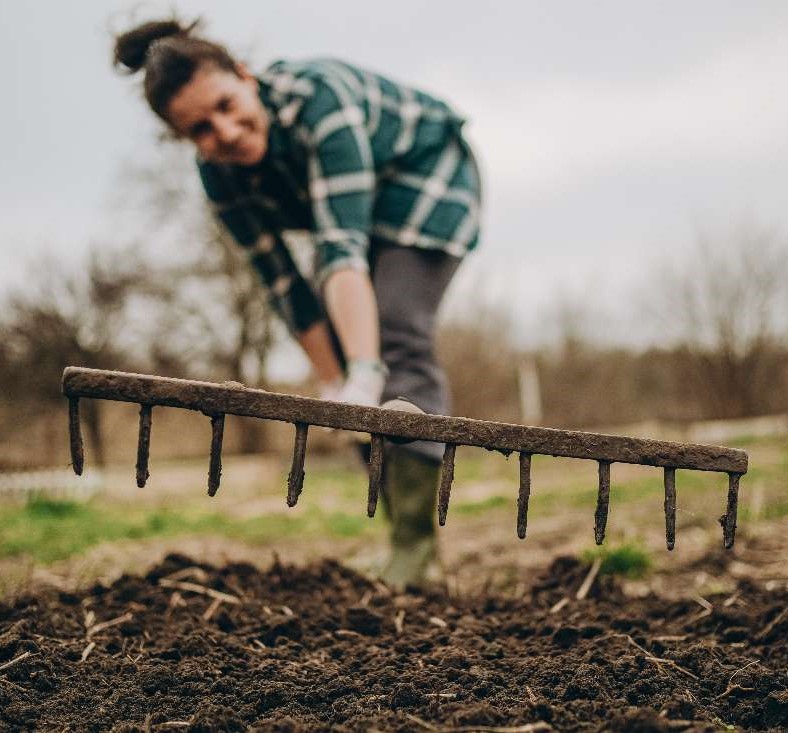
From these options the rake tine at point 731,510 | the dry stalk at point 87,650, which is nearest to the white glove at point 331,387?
the dry stalk at point 87,650

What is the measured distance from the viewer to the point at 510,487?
8.20m

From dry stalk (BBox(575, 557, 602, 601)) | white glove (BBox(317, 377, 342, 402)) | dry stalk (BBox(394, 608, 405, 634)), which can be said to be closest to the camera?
dry stalk (BBox(394, 608, 405, 634))

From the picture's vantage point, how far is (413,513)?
102 inches

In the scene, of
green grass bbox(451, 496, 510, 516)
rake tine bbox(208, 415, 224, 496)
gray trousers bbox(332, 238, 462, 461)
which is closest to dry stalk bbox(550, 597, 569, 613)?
gray trousers bbox(332, 238, 462, 461)

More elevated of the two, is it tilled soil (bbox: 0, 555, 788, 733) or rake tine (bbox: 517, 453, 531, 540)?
rake tine (bbox: 517, 453, 531, 540)

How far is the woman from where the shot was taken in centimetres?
224

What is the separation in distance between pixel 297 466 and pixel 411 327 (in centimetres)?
101

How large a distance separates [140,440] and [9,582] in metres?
1.32

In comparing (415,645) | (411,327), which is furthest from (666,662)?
(411,327)


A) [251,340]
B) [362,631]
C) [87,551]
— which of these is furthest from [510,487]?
[251,340]

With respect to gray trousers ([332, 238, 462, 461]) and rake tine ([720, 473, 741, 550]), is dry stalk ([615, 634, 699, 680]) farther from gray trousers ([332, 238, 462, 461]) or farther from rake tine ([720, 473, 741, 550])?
gray trousers ([332, 238, 462, 461])

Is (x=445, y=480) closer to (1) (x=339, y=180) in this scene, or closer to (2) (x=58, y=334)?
(1) (x=339, y=180)

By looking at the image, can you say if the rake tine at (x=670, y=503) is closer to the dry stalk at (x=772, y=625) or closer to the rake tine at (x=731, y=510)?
the rake tine at (x=731, y=510)

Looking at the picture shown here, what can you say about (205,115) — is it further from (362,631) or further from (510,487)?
(510,487)
